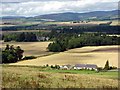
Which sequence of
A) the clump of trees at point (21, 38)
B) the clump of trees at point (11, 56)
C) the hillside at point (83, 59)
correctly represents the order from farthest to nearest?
the clump of trees at point (21, 38)
the clump of trees at point (11, 56)
the hillside at point (83, 59)

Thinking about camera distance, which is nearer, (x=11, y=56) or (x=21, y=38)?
(x=11, y=56)

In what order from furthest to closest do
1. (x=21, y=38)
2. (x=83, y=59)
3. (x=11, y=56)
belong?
(x=21, y=38) < (x=83, y=59) < (x=11, y=56)

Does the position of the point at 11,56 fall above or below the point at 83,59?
above

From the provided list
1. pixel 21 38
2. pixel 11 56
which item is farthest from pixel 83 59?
pixel 21 38

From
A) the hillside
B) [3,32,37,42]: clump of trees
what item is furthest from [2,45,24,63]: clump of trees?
[3,32,37,42]: clump of trees

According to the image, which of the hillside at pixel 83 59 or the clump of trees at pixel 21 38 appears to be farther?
the clump of trees at pixel 21 38

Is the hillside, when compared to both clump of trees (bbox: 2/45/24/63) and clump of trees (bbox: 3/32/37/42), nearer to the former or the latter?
clump of trees (bbox: 2/45/24/63)

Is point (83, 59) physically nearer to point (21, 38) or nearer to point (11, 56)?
point (11, 56)

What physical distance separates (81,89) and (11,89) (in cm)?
285

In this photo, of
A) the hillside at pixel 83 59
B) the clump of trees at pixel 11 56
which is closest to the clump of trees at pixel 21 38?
the clump of trees at pixel 11 56

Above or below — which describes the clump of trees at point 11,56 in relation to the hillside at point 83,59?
above

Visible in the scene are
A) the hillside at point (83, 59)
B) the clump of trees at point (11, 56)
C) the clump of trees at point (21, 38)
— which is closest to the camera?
the hillside at point (83, 59)

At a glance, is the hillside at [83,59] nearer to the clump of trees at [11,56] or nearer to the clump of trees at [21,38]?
the clump of trees at [11,56]

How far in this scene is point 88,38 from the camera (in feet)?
224
